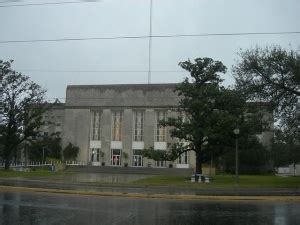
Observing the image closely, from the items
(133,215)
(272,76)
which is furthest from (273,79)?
(133,215)

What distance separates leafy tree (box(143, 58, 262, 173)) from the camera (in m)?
38.5

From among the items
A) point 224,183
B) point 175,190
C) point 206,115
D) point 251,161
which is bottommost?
point 175,190

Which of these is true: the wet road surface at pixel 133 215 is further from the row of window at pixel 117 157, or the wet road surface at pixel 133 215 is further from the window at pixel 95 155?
the window at pixel 95 155

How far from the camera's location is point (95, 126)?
88.4 m

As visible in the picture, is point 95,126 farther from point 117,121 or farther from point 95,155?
point 95,155

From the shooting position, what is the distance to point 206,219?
13867 millimetres

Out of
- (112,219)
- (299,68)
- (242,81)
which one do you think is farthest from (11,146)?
(112,219)

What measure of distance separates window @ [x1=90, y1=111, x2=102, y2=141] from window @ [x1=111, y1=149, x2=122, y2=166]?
430 centimetres

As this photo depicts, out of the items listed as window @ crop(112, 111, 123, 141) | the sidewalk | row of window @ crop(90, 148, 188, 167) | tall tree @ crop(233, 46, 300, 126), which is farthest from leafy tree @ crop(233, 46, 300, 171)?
window @ crop(112, 111, 123, 141)

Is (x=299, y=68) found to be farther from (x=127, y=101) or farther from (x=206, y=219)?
(x=127, y=101)

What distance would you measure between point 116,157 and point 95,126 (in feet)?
26.3

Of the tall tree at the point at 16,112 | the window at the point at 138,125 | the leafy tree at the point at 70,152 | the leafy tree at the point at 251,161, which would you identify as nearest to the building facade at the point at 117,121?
the window at the point at 138,125

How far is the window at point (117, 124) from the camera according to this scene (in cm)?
8631

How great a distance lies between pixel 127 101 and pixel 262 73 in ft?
179
